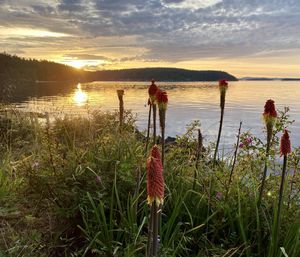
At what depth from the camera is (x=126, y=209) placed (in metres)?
4.28

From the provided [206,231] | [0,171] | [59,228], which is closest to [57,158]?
[59,228]

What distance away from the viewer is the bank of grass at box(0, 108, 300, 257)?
378 cm

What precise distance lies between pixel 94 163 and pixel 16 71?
414 feet

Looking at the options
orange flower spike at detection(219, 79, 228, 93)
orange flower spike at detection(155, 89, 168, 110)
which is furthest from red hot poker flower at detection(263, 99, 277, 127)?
orange flower spike at detection(219, 79, 228, 93)

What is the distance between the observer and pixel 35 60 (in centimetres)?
15400

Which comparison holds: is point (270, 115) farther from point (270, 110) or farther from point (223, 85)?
point (223, 85)

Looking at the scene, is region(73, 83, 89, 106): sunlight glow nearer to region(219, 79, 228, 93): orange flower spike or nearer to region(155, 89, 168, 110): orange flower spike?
region(219, 79, 228, 93): orange flower spike

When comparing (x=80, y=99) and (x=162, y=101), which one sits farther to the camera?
(x=80, y=99)

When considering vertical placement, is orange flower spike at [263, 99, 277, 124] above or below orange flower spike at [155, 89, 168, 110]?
below

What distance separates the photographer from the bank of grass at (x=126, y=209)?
378 centimetres

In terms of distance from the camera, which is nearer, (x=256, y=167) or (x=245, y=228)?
(x=245, y=228)

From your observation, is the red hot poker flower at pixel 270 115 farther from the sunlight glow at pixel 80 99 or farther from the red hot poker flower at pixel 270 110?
the sunlight glow at pixel 80 99

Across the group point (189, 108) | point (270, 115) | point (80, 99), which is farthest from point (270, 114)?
point (80, 99)

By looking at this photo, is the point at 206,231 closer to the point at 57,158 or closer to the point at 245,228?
the point at 245,228
